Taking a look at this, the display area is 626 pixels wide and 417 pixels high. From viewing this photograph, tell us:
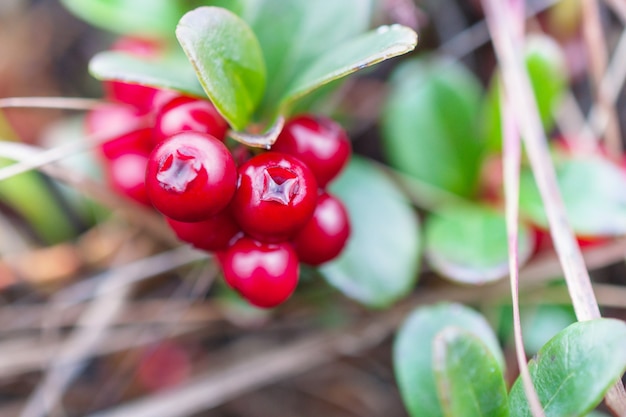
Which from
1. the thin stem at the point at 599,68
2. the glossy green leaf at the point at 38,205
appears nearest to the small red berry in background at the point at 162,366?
the glossy green leaf at the point at 38,205

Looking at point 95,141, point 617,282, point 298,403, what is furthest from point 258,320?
point 617,282

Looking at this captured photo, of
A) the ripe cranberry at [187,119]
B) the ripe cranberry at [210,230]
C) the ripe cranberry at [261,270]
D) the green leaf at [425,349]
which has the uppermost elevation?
the ripe cranberry at [187,119]

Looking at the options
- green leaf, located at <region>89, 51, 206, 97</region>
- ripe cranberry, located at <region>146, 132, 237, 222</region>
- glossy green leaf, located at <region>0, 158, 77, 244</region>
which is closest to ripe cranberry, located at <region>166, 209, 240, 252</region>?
ripe cranberry, located at <region>146, 132, 237, 222</region>

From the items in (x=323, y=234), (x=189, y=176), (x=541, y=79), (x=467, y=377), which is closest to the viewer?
(x=189, y=176)

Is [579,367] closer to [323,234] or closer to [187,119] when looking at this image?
[323,234]

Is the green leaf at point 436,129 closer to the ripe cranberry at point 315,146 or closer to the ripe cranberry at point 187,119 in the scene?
the ripe cranberry at point 315,146

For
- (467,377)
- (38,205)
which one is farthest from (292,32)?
(38,205)

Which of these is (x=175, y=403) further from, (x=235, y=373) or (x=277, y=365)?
(x=277, y=365)

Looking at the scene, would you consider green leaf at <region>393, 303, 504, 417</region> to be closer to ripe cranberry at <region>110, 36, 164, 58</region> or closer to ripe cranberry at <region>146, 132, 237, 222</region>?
ripe cranberry at <region>146, 132, 237, 222</region>
